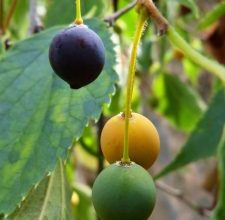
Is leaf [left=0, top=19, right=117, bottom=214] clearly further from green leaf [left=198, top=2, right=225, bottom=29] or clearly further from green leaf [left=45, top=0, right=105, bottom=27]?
green leaf [left=198, top=2, right=225, bottom=29]

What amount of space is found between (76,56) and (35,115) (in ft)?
0.83

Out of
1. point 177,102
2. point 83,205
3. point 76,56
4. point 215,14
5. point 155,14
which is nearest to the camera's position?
point 76,56

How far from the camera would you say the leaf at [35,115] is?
1.00 metres

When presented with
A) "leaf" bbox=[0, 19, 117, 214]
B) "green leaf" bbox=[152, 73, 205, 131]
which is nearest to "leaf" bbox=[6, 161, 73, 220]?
"leaf" bbox=[0, 19, 117, 214]

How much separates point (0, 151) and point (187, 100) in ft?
3.91

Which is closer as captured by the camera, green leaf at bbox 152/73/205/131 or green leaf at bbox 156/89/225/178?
green leaf at bbox 156/89/225/178

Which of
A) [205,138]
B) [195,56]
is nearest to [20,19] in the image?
[205,138]

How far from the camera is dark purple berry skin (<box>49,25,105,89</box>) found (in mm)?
812

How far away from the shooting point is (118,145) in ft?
3.00

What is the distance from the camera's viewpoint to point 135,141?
2.97 feet

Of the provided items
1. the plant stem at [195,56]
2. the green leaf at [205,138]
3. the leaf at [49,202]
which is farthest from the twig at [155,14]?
the green leaf at [205,138]

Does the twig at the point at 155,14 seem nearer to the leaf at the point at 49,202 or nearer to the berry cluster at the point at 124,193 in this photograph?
the berry cluster at the point at 124,193

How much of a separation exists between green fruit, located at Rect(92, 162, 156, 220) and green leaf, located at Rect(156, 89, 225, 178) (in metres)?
0.56

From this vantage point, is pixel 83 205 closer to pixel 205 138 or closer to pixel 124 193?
pixel 205 138
